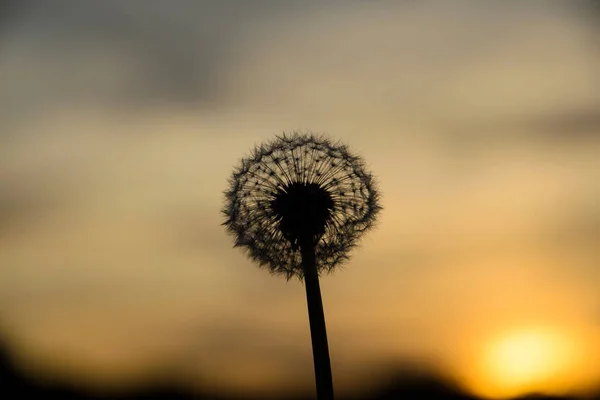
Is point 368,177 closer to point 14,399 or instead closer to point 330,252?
point 330,252

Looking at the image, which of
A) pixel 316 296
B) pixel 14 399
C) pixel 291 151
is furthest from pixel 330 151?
pixel 14 399

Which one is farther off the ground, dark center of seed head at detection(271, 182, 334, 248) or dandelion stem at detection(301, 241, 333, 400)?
dark center of seed head at detection(271, 182, 334, 248)

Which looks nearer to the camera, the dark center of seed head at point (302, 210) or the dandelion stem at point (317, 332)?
the dandelion stem at point (317, 332)

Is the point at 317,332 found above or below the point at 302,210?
below

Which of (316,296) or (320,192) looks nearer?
(316,296)

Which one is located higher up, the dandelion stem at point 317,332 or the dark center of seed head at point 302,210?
the dark center of seed head at point 302,210
